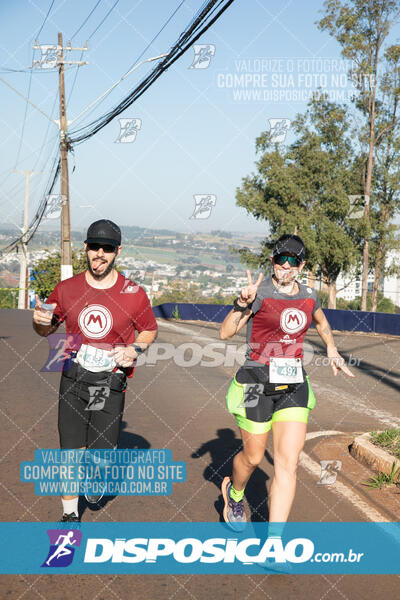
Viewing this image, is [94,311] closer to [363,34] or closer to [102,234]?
[102,234]

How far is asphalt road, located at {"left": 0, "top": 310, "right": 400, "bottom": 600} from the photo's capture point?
3646 millimetres

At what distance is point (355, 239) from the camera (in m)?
44.0

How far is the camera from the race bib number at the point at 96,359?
13.4ft

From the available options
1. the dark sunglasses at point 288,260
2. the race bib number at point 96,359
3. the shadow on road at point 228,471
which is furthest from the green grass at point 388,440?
the race bib number at point 96,359

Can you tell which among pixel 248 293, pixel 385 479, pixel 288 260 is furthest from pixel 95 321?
pixel 385 479

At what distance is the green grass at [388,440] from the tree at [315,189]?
36.9 metres

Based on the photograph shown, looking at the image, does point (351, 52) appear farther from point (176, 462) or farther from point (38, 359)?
point (176, 462)

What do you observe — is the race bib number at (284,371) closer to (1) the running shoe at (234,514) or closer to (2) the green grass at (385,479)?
(1) the running shoe at (234,514)

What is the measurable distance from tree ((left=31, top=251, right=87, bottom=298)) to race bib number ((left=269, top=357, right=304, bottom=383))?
46.7m

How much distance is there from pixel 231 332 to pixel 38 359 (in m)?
10.3

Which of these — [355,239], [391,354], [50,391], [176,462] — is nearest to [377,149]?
[355,239]

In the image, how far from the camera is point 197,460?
20.6ft

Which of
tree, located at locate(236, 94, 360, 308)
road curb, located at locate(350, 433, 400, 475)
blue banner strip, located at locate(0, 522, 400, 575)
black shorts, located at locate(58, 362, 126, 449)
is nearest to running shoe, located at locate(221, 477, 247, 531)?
blue banner strip, located at locate(0, 522, 400, 575)

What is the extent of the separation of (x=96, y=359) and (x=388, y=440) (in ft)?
11.6
